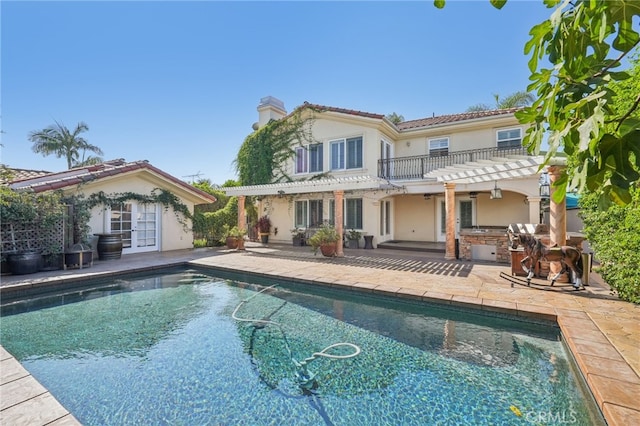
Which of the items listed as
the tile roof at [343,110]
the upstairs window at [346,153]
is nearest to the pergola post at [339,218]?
the upstairs window at [346,153]

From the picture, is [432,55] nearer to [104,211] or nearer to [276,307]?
[276,307]

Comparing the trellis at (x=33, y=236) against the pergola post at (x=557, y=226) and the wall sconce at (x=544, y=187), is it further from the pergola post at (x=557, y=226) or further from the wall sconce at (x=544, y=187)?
the wall sconce at (x=544, y=187)

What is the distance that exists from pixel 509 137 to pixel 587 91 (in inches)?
635

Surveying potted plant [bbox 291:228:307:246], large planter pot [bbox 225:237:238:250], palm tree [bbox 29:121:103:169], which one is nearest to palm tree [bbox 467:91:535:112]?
potted plant [bbox 291:228:307:246]

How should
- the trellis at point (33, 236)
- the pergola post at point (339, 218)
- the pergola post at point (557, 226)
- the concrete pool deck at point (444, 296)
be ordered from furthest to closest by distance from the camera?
the pergola post at point (339, 218), the trellis at point (33, 236), the pergola post at point (557, 226), the concrete pool deck at point (444, 296)

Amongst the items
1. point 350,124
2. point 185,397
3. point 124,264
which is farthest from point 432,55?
point 124,264

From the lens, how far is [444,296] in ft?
22.6

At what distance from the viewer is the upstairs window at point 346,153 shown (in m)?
16.5

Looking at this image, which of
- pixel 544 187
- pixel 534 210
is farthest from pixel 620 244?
pixel 544 187

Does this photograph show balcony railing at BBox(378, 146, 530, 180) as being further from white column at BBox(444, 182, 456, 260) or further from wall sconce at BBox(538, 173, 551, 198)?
white column at BBox(444, 182, 456, 260)

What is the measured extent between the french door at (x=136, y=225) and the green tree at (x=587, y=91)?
16243 millimetres

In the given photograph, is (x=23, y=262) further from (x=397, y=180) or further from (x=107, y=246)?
(x=397, y=180)

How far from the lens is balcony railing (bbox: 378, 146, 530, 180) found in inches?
595

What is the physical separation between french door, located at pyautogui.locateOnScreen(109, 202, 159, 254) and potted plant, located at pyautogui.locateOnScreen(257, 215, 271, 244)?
20.0ft
